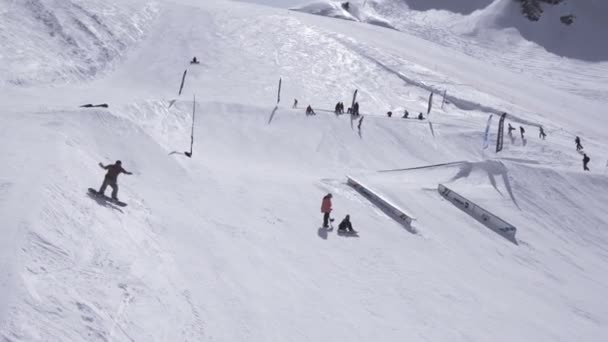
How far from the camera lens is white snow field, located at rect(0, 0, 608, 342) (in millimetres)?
8570

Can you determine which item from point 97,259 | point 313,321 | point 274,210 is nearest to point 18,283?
point 97,259

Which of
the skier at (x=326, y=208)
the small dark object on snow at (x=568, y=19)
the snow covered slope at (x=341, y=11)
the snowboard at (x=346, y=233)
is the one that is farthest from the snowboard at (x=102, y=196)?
the small dark object on snow at (x=568, y=19)

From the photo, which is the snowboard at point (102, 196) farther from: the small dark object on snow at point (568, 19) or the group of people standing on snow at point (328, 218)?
the small dark object on snow at point (568, 19)

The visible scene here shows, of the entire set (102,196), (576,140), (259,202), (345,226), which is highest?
(102,196)

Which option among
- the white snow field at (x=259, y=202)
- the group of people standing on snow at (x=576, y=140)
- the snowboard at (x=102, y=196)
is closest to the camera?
the white snow field at (x=259, y=202)

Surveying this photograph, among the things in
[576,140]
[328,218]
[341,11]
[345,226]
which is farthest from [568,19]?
[328,218]

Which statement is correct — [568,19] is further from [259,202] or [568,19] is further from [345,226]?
[259,202]

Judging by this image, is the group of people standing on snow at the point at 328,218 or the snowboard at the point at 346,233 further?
the snowboard at the point at 346,233

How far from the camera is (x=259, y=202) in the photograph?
1555cm

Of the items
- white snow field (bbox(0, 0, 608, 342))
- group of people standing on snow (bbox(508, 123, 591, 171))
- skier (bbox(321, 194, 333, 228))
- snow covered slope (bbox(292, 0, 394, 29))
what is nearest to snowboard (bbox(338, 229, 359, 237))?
white snow field (bbox(0, 0, 608, 342))

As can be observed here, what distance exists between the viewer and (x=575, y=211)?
22.0m

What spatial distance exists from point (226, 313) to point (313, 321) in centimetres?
184

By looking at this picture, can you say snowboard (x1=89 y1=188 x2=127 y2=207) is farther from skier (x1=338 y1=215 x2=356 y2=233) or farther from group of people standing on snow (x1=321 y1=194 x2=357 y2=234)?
skier (x1=338 y1=215 x2=356 y2=233)

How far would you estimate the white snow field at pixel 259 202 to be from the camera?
8570 mm
